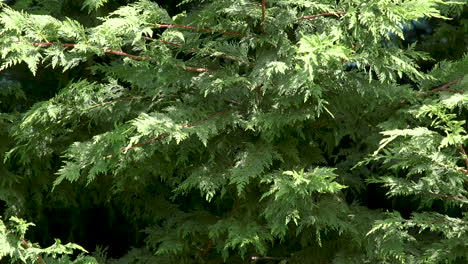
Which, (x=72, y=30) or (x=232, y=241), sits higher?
(x=72, y=30)

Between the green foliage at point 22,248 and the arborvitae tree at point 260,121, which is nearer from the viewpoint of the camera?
the arborvitae tree at point 260,121

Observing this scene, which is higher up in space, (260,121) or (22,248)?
(260,121)

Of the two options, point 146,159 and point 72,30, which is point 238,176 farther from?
point 72,30

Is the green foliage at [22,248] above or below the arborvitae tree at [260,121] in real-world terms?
below

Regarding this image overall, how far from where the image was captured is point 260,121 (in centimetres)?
344

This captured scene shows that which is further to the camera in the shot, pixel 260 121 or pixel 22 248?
pixel 22 248

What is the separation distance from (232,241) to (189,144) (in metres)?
0.64

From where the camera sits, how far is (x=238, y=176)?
3342 mm

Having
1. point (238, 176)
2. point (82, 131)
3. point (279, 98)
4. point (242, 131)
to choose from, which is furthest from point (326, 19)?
point (82, 131)

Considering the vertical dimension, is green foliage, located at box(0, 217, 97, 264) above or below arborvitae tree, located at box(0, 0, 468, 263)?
below

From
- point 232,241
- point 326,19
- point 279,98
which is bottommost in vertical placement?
point 232,241

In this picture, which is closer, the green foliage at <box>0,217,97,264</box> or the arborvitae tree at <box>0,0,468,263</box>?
the arborvitae tree at <box>0,0,468,263</box>

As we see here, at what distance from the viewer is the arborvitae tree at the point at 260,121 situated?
3.28 m

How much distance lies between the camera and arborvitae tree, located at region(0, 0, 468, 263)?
3.28 meters
